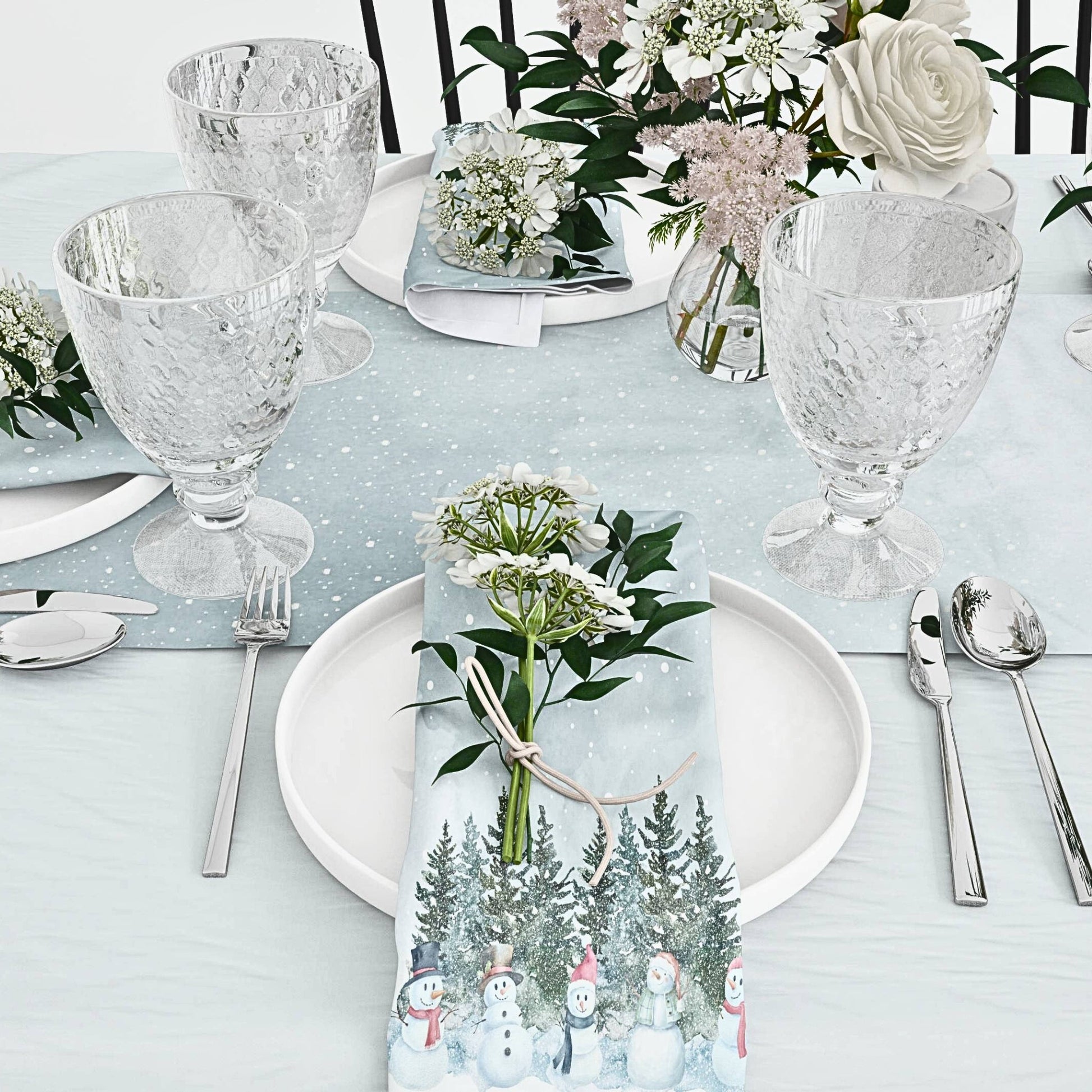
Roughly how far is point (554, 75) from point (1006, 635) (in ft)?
1.44

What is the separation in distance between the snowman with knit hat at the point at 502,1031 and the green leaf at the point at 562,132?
52 cm

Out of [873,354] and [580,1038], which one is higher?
[873,354]

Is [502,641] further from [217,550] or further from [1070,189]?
[1070,189]

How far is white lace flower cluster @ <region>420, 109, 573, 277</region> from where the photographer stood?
79 centimetres

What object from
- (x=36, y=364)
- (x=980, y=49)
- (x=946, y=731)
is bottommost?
(x=946, y=731)

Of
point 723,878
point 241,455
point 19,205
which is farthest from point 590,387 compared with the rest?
point 19,205

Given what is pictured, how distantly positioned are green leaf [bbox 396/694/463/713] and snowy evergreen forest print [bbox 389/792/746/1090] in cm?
5

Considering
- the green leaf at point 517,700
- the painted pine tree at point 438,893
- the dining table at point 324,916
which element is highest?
the green leaf at point 517,700

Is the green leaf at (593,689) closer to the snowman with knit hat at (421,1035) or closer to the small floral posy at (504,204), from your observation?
the snowman with knit hat at (421,1035)

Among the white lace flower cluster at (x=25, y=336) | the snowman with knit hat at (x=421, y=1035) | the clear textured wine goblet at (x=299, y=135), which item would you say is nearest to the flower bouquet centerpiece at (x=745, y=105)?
the clear textured wine goblet at (x=299, y=135)

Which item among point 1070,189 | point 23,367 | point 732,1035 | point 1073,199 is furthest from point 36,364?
point 1070,189

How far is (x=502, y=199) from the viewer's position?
2.62 ft

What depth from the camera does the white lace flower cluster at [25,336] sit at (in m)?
0.64

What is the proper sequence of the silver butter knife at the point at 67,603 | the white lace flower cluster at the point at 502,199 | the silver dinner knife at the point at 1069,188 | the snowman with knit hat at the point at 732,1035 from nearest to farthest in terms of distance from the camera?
the snowman with knit hat at the point at 732,1035 → the silver butter knife at the point at 67,603 → the white lace flower cluster at the point at 502,199 → the silver dinner knife at the point at 1069,188
